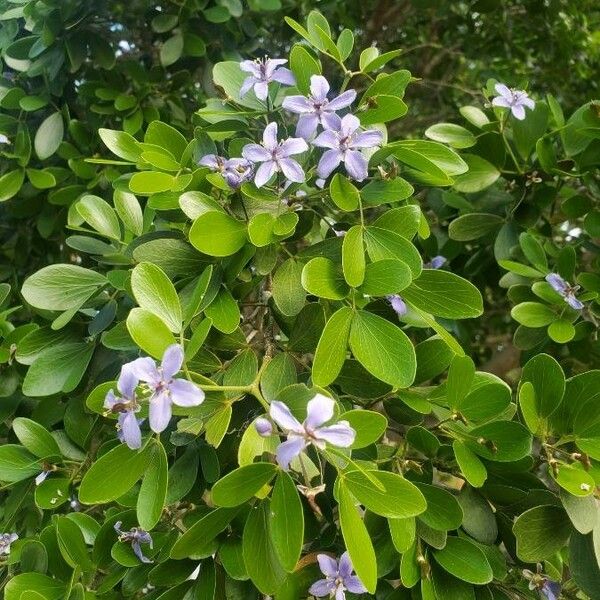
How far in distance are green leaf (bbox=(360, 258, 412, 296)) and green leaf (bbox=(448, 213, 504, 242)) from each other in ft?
1.73

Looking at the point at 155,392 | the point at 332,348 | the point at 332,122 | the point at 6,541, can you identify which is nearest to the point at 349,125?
the point at 332,122

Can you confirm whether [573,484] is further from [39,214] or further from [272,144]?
[39,214]

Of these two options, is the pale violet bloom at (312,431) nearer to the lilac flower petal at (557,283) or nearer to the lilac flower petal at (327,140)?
the lilac flower petal at (327,140)

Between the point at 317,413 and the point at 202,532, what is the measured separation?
0.19 m

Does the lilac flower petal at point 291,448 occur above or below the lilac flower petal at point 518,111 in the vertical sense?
below

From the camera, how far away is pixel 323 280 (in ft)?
2.12

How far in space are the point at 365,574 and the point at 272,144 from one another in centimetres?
42

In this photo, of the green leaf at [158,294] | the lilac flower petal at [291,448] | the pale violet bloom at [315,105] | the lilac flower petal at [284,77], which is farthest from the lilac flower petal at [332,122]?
the lilac flower petal at [291,448]

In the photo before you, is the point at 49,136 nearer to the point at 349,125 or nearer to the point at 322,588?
the point at 349,125

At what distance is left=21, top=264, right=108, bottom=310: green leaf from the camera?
77cm

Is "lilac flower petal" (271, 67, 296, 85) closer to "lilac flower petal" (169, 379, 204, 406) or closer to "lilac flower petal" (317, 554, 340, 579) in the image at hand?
"lilac flower petal" (169, 379, 204, 406)

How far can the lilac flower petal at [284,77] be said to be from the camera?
2.55 ft

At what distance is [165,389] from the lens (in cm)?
54

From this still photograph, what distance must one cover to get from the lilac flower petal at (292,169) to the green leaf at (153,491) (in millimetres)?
301
